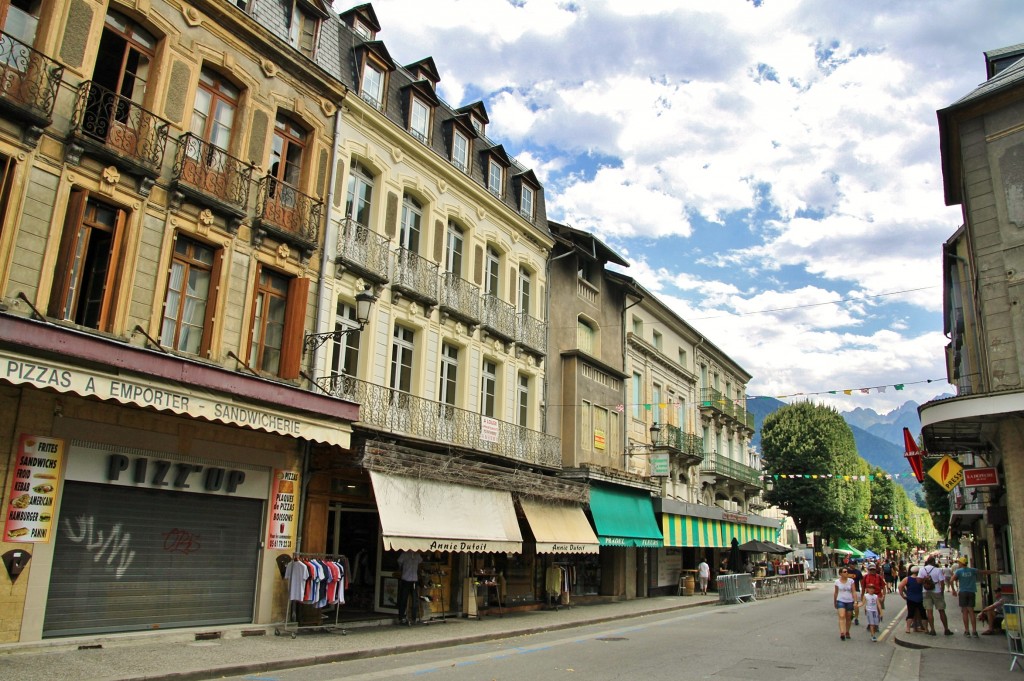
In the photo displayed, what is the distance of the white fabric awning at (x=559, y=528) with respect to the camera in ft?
63.1

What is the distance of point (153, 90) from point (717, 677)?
42.1 ft

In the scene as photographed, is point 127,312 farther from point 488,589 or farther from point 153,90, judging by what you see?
point 488,589

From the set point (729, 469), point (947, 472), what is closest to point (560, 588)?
point (947, 472)

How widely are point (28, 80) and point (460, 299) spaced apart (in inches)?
430

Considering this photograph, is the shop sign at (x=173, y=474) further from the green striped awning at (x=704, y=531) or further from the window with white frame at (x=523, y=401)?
the green striped awning at (x=704, y=531)

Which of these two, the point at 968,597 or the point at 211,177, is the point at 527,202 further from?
the point at 968,597

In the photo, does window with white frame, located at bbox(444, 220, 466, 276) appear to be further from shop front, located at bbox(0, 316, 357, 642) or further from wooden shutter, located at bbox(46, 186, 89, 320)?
wooden shutter, located at bbox(46, 186, 89, 320)

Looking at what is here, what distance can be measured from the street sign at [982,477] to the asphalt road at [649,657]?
13.1 feet

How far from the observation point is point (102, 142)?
11.2 metres

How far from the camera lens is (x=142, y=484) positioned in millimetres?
11523

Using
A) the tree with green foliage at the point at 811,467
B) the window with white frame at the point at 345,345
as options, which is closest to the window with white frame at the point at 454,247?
the window with white frame at the point at 345,345

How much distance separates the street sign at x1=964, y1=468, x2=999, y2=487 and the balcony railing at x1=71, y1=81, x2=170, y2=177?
17.4 meters

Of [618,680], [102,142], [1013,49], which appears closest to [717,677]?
[618,680]

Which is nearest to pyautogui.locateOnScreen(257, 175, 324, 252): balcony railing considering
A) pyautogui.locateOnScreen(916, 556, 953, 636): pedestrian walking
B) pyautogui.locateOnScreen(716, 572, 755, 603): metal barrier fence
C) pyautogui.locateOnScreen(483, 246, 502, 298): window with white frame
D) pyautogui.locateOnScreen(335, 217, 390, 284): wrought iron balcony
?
pyautogui.locateOnScreen(335, 217, 390, 284): wrought iron balcony
